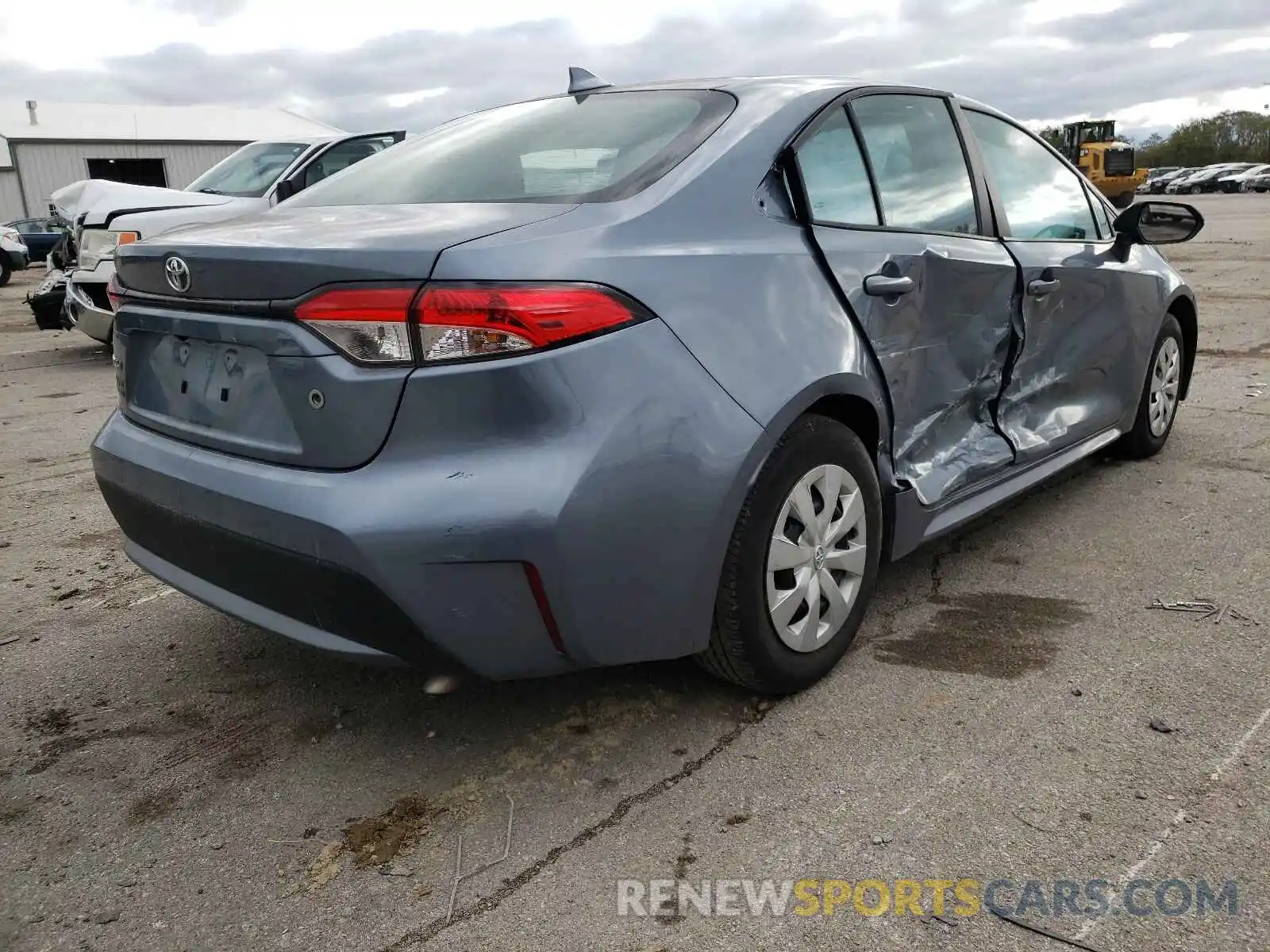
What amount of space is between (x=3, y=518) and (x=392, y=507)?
322 cm

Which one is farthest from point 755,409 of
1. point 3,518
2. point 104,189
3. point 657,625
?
point 104,189

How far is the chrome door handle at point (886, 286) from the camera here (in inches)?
109

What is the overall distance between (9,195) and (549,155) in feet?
138

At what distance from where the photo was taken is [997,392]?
345cm

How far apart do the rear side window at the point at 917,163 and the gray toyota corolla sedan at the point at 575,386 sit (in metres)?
0.01

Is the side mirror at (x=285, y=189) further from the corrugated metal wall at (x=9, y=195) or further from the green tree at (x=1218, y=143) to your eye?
the green tree at (x=1218, y=143)

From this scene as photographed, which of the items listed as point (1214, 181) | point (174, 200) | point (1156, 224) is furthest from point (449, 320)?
point (1214, 181)

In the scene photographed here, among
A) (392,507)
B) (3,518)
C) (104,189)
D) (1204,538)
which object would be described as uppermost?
(104,189)

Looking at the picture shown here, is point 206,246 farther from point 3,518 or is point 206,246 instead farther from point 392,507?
point 3,518

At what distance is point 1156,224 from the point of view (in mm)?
4312

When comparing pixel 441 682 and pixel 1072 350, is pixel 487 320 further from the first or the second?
pixel 1072 350

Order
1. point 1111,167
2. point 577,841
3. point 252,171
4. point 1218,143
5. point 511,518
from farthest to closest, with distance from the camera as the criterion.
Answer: point 1218,143
point 1111,167
point 252,171
point 577,841
point 511,518

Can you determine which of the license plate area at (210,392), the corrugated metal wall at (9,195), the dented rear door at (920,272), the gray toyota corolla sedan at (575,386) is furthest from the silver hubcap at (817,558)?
the corrugated metal wall at (9,195)

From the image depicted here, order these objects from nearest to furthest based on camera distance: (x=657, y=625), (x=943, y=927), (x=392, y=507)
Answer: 1. (x=943, y=927)
2. (x=392, y=507)
3. (x=657, y=625)
